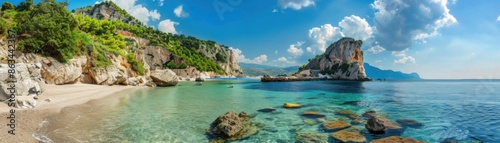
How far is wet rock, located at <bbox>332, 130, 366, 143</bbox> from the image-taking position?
11.8 metres

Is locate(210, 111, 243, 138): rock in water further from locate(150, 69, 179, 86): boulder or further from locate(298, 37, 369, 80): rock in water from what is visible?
locate(298, 37, 369, 80): rock in water

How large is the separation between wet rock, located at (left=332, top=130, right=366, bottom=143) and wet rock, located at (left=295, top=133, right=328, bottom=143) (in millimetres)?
584

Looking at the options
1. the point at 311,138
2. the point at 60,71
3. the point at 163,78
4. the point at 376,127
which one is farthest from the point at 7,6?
the point at 376,127

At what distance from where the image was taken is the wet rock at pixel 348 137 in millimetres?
11827

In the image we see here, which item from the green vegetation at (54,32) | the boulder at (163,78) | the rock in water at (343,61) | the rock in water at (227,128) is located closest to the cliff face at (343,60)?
the rock in water at (343,61)

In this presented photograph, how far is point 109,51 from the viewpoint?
49406 mm

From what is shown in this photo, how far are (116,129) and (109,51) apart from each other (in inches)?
1645

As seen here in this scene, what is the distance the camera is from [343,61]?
486 ft

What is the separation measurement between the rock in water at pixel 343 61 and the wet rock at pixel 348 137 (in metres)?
135

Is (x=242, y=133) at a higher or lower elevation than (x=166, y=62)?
lower

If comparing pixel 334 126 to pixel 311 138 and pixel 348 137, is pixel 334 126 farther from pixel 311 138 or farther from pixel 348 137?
pixel 311 138

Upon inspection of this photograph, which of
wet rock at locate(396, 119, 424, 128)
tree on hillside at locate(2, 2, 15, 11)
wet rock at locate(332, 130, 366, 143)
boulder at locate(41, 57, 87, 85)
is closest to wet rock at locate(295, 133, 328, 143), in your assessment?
wet rock at locate(332, 130, 366, 143)

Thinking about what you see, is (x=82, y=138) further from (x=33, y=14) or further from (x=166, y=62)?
(x=166, y=62)

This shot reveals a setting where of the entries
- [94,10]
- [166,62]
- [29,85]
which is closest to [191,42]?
[166,62]
